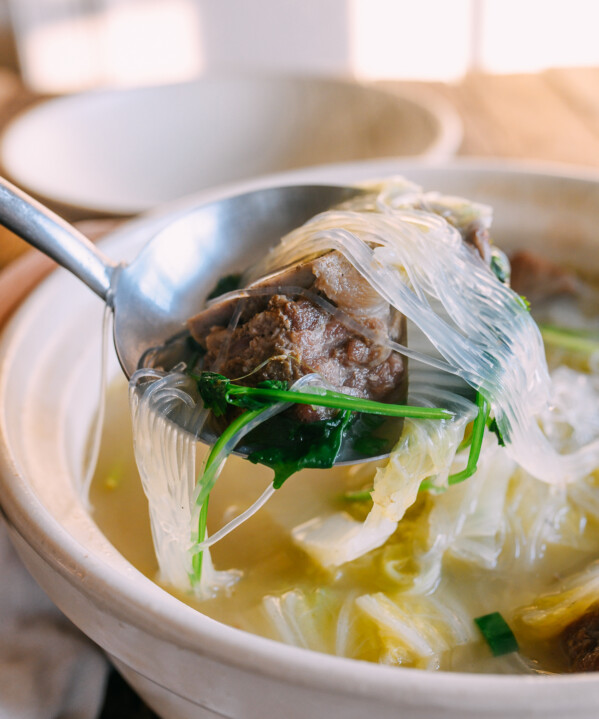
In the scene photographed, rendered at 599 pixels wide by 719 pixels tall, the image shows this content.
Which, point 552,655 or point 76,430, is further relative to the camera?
point 76,430

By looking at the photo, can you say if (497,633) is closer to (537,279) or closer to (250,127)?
(537,279)

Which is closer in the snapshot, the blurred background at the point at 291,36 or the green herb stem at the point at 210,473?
the green herb stem at the point at 210,473

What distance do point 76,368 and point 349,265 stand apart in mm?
573

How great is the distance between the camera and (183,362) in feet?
3.60

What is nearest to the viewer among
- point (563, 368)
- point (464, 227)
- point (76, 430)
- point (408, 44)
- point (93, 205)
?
point (464, 227)

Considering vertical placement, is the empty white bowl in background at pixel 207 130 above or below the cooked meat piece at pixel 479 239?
below

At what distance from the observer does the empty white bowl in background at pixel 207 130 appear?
2242mm

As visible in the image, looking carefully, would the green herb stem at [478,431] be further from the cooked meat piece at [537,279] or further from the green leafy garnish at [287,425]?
the cooked meat piece at [537,279]

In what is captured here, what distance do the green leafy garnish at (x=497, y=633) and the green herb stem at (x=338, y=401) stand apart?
309mm

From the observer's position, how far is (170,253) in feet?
4.03

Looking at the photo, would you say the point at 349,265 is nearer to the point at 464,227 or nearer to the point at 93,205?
the point at 464,227

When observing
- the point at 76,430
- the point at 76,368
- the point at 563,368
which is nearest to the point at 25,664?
the point at 76,430

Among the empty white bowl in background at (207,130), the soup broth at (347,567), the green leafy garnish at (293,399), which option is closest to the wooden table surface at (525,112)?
the empty white bowl in background at (207,130)

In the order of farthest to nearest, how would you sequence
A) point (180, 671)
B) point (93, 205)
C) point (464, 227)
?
point (93, 205)
point (464, 227)
point (180, 671)
